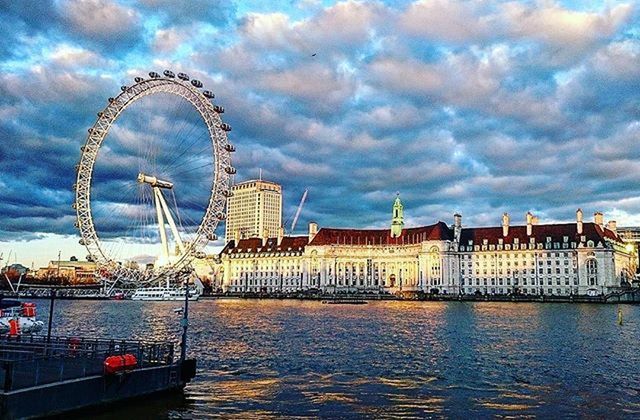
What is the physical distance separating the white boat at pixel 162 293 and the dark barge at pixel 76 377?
13178cm

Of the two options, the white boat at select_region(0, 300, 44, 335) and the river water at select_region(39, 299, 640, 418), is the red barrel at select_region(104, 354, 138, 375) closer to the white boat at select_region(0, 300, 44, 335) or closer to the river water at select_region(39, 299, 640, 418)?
the river water at select_region(39, 299, 640, 418)

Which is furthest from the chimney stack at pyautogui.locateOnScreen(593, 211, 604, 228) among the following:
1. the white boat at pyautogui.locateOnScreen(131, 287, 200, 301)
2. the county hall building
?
the white boat at pyautogui.locateOnScreen(131, 287, 200, 301)

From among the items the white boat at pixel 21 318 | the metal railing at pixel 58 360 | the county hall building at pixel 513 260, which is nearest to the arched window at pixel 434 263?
the county hall building at pixel 513 260

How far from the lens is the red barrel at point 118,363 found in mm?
23625

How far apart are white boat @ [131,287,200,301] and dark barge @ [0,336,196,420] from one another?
132 m

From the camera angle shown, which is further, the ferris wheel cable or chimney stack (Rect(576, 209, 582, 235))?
chimney stack (Rect(576, 209, 582, 235))

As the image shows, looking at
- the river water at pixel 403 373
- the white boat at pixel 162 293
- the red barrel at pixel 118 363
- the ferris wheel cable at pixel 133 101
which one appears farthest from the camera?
the white boat at pixel 162 293

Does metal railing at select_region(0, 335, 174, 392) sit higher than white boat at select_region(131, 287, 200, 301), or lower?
lower

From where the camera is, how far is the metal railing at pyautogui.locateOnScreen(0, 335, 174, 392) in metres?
21.1

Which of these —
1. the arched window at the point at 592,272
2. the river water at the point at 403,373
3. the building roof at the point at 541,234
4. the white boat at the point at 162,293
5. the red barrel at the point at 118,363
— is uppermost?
the building roof at the point at 541,234

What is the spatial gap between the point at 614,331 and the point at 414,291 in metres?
126

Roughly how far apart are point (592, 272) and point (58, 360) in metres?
156

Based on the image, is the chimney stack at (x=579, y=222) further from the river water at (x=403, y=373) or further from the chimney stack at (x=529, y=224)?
the river water at (x=403, y=373)

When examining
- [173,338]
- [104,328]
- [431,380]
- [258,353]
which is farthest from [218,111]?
[431,380]
